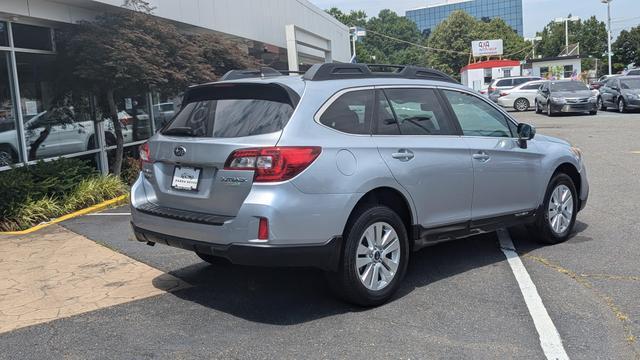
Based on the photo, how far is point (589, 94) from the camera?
25.7m

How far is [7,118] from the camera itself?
976cm

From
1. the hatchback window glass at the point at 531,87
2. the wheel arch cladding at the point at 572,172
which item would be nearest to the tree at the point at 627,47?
the hatchback window glass at the point at 531,87

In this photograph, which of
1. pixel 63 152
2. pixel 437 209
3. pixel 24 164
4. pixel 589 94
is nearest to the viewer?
pixel 437 209

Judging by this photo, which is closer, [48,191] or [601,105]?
[48,191]

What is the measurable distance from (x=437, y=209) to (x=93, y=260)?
3575 millimetres

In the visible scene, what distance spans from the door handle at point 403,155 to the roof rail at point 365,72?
734 millimetres

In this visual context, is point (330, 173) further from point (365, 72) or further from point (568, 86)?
point (568, 86)

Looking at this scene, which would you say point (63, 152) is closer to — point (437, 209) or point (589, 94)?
point (437, 209)

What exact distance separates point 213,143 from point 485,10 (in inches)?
6487

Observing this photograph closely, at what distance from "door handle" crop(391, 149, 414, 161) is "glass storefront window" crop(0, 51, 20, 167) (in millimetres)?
7086

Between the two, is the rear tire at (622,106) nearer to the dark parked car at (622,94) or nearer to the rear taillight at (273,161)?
the dark parked car at (622,94)

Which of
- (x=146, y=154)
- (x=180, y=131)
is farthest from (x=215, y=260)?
(x=180, y=131)

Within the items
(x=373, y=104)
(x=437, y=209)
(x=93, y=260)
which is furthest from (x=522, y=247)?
(x=93, y=260)

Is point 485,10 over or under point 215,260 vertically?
over
